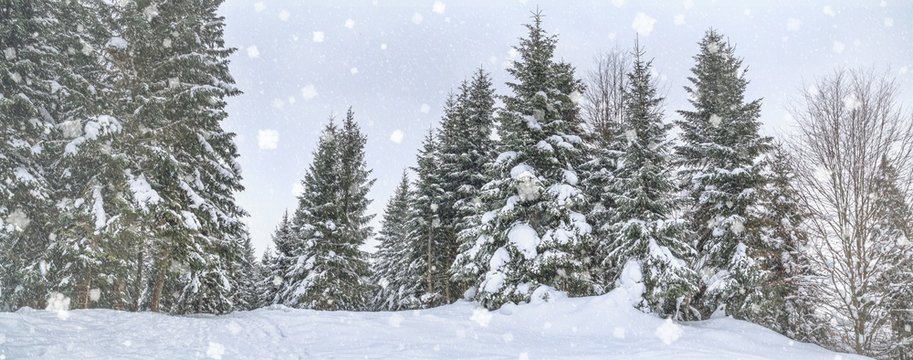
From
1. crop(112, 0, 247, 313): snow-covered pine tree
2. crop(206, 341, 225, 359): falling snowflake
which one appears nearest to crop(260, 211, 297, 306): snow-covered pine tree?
crop(112, 0, 247, 313): snow-covered pine tree

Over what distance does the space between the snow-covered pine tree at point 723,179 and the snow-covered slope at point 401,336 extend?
7.74ft

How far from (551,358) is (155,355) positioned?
291 inches

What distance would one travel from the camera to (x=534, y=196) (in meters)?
16.4

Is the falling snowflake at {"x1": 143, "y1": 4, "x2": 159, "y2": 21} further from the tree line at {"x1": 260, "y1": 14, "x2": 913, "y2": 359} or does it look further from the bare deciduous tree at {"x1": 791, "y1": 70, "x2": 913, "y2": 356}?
the bare deciduous tree at {"x1": 791, "y1": 70, "x2": 913, "y2": 356}

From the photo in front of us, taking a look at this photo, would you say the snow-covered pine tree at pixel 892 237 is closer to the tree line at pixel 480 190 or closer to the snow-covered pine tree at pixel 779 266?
the tree line at pixel 480 190

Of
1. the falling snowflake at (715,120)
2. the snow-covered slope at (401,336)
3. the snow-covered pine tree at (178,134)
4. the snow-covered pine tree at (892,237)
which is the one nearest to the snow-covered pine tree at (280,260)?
the snow-covered pine tree at (178,134)

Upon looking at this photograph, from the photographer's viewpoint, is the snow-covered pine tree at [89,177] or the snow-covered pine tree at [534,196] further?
the snow-covered pine tree at [534,196]

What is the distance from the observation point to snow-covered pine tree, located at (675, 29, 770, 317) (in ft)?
53.3

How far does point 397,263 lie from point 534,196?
14956 millimetres

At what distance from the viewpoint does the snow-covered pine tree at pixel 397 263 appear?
26.1 m

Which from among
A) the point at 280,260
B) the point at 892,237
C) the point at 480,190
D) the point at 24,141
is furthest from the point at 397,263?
the point at 892,237

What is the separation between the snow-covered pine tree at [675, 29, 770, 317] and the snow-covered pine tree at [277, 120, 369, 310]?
16065 millimetres

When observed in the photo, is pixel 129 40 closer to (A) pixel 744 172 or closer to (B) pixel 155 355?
(B) pixel 155 355

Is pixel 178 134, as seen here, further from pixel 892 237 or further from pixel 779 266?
pixel 779 266
